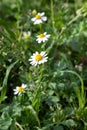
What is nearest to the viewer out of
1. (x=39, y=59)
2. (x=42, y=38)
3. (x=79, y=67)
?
(x=39, y=59)

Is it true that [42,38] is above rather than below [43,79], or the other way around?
above

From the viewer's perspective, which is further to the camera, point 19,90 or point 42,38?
point 42,38

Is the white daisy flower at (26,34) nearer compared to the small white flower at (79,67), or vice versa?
the small white flower at (79,67)

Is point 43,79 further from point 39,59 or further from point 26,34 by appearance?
point 26,34


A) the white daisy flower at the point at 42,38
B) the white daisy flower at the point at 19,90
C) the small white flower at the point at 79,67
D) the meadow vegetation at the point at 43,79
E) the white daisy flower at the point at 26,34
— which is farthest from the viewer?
the white daisy flower at the point at 26,34

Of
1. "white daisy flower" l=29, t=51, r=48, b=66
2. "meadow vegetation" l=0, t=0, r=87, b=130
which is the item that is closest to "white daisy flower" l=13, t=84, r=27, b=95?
"meadow vegetation" l=0, t=0, r=87, b=130

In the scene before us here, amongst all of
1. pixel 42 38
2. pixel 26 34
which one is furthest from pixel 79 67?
pixel 26 34

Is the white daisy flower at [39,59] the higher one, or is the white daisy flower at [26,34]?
the white daisy flower at [26,34]

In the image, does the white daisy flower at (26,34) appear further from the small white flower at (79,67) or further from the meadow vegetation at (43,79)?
the small white flower at (79,67)

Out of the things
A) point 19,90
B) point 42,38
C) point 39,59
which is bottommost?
point 19,90

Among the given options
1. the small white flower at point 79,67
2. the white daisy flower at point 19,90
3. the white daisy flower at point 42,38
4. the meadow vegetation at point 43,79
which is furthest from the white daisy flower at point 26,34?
the white daisy flower at point 19,90

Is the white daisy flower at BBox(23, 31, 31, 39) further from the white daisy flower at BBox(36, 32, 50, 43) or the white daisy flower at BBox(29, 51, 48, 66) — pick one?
the white daisy flower at BBox(29, 51, 48, 66)
